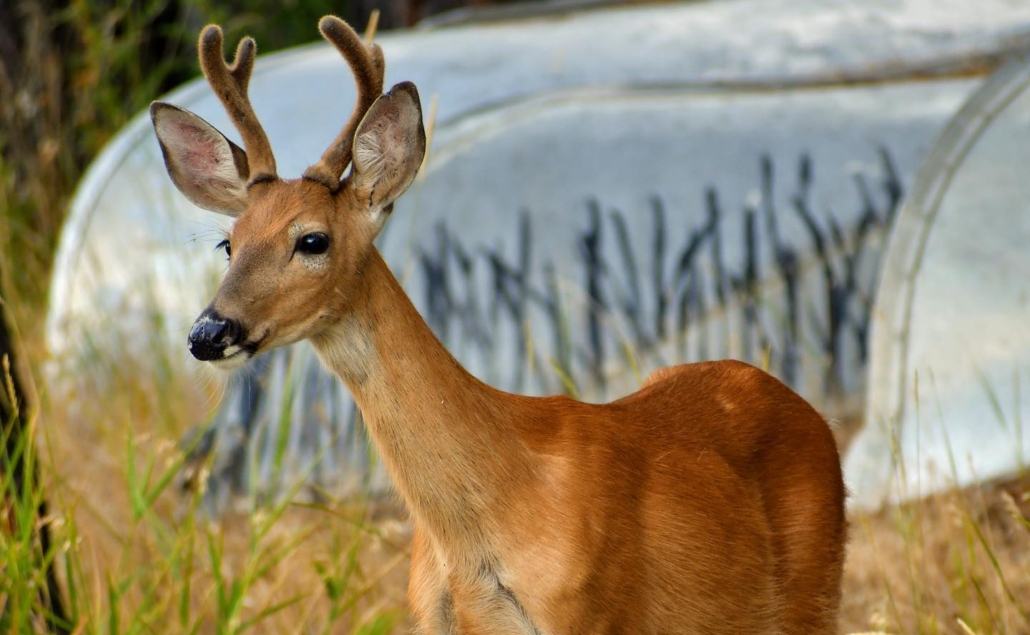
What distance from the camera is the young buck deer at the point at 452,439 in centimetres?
231

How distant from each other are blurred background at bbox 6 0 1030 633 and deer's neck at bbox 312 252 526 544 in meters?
1.89

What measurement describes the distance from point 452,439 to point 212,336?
1.52 feet

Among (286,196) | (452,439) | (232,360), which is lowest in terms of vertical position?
(452,439)

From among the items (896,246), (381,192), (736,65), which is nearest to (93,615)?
(381,192)

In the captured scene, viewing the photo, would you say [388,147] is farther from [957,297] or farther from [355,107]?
[957,297]

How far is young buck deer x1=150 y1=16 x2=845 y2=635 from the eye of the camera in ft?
7.59

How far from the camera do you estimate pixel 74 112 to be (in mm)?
8367

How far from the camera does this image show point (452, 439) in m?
2.40

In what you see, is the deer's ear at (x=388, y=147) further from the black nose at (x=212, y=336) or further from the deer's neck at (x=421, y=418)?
the black nose at (x=212, y=336)

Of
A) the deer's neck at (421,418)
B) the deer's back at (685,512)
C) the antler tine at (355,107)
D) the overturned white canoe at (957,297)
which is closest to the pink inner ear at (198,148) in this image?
the antler tine at (355,107)

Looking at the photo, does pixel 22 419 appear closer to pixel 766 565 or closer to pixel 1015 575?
pixel 766 565

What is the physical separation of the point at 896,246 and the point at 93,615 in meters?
2.85

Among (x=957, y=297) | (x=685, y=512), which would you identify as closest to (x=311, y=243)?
(x=685, y=512)

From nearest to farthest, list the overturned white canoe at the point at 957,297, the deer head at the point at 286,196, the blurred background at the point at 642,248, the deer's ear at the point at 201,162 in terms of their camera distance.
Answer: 1. the deer head at the point at 286,196
2. the deer's ear at the point at 201,162
3. the overturned white canoe at the point at 957,297
4. the blurred background at the point at 642,248
